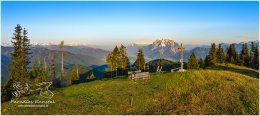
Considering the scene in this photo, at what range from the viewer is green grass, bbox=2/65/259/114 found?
32.8 meters

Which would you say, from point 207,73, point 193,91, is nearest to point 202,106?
point 193,91

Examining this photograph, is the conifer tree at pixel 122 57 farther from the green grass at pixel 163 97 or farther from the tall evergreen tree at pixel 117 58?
the green grass at pixel 163 97

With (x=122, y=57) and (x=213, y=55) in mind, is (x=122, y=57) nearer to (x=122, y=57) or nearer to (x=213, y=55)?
(x=122, y=57)

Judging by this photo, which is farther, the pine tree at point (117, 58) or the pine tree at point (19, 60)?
the pine tree at point (117, 58)

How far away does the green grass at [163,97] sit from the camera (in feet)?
108

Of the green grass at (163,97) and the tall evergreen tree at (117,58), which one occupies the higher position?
the tall evergreen tree at (117,58)

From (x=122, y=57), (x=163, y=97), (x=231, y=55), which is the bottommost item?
(x=163, y=97)

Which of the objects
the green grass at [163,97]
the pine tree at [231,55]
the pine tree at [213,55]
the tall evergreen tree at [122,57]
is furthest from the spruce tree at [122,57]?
the green grass at [163,97]

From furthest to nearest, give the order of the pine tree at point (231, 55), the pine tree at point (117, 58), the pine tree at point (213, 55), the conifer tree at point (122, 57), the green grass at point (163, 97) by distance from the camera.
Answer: the pine tree at point (231, 55)
the pine tree at point (213, 55)
the conifer tree at point (122, 57)
the pine tree at point (117, 58)
the green grass at point (163, 97)

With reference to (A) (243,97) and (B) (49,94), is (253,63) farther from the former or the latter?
(B) (49,94)

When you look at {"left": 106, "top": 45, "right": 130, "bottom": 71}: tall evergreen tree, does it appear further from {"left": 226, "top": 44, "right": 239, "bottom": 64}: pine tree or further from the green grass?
{"left": 226, "top": 44, "right": 239, "bottom": 64}: pine tree

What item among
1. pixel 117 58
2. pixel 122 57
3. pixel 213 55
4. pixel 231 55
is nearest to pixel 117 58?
pixel 117 58

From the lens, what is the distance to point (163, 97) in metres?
36.8

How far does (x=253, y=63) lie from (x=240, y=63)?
5.82 m
